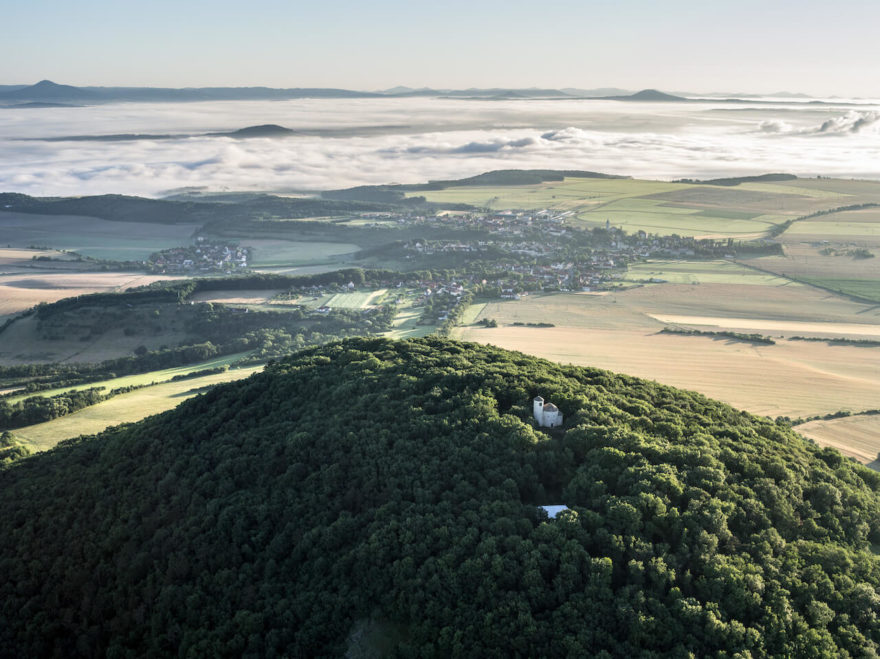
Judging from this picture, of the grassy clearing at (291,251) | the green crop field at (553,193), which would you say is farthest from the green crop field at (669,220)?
the grassy clearing at (291,251)

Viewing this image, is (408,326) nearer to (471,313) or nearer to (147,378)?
(471,313)

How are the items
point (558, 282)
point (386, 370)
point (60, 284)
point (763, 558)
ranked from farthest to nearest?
1. point (60, 284)
2. point (558, 282)
3. point (386, 370)
4. point (763, 558)

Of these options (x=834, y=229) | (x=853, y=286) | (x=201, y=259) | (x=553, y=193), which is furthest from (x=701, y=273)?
(x=201, y=259)

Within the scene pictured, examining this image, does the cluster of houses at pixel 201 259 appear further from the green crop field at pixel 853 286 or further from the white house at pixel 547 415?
the white house at pixel 547 415

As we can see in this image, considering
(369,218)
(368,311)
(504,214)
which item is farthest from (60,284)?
(504,214)

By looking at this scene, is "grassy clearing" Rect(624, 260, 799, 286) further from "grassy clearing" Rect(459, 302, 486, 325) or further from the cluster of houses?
the cluster of houses

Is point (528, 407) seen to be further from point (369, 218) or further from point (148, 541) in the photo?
point (369, 218)
